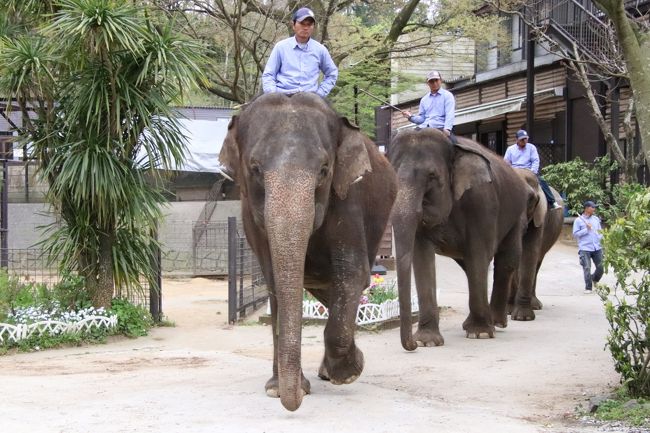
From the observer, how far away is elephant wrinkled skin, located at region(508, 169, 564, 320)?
13000 millimetres

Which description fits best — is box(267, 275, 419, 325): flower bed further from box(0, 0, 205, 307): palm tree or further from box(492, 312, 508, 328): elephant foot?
box(0, 0, 205, 307): palm tree

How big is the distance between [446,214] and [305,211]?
4.70 meters

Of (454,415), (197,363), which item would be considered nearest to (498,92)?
(197,363)

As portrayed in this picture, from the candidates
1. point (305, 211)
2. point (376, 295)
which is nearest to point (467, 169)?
point (376, 295)

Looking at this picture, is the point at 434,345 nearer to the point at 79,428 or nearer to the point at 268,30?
the point at 79,428

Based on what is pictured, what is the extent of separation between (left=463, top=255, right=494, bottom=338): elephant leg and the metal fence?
349cm

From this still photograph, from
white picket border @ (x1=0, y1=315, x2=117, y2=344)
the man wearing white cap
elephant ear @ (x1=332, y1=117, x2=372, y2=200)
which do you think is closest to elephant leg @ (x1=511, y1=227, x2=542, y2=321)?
the man wearing white cap

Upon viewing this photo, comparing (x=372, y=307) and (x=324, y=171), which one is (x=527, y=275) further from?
(x=324, y=171)

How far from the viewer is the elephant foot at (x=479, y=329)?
10.7 m

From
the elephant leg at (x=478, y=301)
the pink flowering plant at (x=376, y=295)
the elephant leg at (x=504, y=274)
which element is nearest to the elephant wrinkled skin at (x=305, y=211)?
the elephant leg at (x=478, y=301)

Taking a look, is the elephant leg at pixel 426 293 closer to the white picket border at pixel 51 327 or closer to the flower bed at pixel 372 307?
the flower bed at pixel 372 307

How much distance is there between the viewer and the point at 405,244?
8.95m

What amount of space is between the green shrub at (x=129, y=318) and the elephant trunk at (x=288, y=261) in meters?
7.20

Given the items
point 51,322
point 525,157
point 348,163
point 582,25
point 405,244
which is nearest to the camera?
point 348,163
